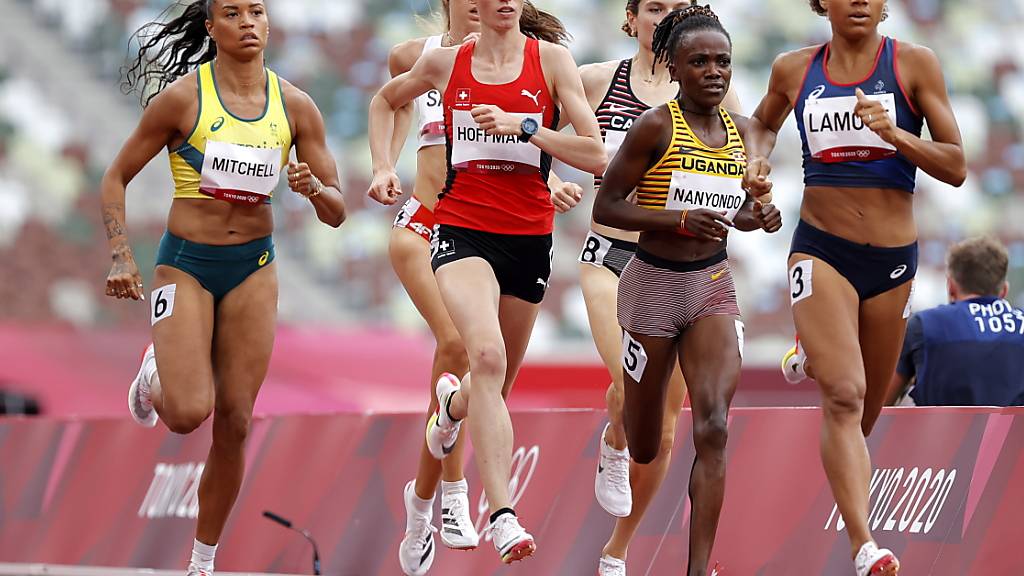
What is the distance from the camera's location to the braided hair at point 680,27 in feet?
21.9

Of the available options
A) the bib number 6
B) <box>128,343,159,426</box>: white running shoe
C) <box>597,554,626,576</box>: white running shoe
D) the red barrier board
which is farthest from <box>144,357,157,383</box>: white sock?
<box>597,554,626,576</box>: white running shoe

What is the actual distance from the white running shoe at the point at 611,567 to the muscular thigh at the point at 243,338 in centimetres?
183

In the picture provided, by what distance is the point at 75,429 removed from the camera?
11930 mm

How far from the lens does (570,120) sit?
7125mm

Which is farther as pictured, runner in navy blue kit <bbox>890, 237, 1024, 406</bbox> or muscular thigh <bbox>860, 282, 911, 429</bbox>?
runner in navy blue kit <bbox>890, 237, 1024, 406</bbox>

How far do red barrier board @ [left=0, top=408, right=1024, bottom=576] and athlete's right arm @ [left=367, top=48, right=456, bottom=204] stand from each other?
1775 mm

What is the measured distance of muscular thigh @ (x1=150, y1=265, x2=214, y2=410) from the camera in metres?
7.59

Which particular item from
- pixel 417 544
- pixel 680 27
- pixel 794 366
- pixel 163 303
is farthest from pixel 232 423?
pixel 680 27

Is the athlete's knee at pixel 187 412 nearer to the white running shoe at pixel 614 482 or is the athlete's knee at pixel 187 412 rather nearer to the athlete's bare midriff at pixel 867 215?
the white running shoe at pixel 614 482

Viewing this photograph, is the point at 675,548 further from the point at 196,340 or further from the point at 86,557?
the point at 86,557

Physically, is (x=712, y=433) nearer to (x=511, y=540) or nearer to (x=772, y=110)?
(x=511, y=540)

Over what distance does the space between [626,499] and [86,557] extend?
5.09 meters

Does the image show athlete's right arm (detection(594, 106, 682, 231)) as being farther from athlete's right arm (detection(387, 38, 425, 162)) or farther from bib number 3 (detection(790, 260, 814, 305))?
athlete's right arm (detection(387, 38, 425, 162))

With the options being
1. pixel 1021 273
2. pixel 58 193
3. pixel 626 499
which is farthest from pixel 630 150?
pixel 1021 273
